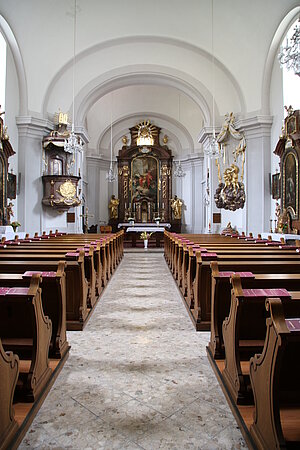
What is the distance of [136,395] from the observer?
244 centimetres

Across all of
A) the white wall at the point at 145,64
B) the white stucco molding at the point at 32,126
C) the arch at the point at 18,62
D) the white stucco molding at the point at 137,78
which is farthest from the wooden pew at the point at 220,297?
the white stucco molding at the point at 137,78

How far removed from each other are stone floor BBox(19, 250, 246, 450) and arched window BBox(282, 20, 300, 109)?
26.6ft

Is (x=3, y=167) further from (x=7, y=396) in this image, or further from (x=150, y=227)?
(x=7, y=396)

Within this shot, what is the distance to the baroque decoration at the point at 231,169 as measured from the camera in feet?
40.7

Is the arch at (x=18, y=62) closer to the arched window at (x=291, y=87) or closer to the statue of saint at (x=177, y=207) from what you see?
the arched window at (x=291, y=87)

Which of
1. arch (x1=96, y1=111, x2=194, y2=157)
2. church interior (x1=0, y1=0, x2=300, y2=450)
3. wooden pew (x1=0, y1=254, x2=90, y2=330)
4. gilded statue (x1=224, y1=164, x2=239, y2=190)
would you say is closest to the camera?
church interior (x1=0, y1=0, x2=300, y2=450)

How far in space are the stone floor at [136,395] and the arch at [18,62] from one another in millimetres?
9922

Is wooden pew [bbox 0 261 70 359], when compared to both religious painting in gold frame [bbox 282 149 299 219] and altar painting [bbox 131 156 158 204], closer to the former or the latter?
religious painting in gold frame [bbox 282 149 299 219]

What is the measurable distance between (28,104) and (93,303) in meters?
9.32

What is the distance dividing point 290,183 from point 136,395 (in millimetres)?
7994

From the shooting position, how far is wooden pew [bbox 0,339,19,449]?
1.73m

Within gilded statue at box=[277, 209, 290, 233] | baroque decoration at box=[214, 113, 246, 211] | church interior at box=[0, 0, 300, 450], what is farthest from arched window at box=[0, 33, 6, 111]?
gilded statue at box=[277, 209, 290, 233]

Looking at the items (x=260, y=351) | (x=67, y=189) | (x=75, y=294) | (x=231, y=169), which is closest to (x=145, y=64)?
(x=231, y=169)

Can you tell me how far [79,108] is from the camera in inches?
524
